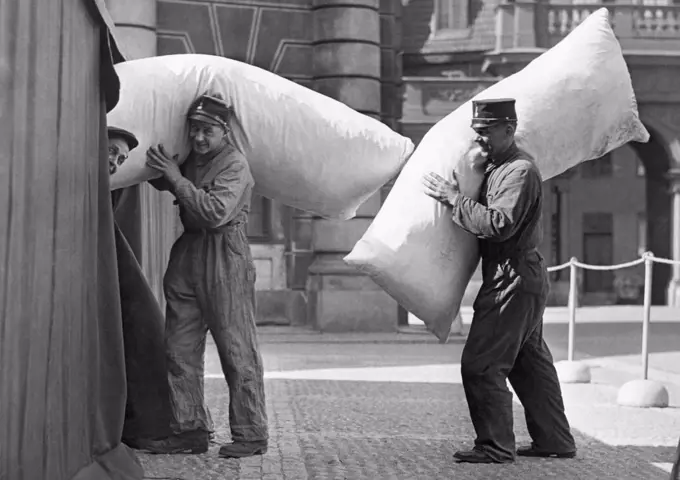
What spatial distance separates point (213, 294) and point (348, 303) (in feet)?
30.1

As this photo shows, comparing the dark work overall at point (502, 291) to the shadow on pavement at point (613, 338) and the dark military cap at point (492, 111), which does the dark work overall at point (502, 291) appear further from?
the shadow on pavement at point (613, 338)

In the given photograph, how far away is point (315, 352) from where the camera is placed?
13.7 metres

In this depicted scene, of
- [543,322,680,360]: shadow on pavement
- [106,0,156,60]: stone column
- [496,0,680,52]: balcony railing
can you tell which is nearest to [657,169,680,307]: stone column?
[496,0,680,52]: balcony railing

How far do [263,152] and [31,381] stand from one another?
239 cm

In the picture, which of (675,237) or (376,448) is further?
(675,237)

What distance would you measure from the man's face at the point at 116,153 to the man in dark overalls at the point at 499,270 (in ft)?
4.76

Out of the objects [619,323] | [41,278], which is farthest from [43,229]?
[619,323]

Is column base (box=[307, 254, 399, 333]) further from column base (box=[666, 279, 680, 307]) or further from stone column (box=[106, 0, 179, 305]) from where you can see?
column base (box=[666, 279, 680, 307])

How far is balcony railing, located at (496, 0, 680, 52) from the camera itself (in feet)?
89.5

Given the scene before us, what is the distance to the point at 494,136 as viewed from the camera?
657 cm

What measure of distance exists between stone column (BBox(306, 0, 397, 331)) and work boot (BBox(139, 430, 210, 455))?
29.4ft

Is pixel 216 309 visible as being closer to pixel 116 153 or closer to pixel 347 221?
pixel 116 153

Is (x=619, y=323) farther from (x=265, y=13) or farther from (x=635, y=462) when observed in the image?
(x=635, y=462)

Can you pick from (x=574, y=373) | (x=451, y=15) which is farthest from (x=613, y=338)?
(x=451, y=15)
